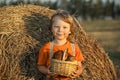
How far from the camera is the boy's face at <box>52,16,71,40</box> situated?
20.1ft

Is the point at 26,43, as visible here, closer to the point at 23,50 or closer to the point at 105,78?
the point at 23,50

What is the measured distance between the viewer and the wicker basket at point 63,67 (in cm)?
595

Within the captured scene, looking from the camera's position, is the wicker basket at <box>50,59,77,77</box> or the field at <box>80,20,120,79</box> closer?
the wicker basket at <box>50,59,77,77</box>

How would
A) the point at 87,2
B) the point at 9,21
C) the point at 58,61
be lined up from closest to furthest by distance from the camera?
the point at 58,61
the point at 9,21
the point at 87,2

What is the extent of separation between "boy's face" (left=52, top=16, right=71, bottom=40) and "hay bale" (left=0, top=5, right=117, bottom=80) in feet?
3.90

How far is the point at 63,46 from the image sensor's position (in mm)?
6273

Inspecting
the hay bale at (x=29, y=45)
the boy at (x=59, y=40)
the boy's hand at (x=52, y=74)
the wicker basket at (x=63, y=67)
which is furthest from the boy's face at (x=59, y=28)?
the hay bale at (x=29, y=45)

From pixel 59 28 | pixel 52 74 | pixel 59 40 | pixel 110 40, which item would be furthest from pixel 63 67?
pixel 110 40

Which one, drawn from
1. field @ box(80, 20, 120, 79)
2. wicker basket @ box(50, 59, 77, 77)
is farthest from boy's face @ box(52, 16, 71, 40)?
field @ box(80, 20, 120, 79)

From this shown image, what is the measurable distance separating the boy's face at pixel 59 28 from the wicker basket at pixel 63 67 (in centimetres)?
39

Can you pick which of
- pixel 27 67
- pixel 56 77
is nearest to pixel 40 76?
pixel 27 67

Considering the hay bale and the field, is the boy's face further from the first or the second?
the field

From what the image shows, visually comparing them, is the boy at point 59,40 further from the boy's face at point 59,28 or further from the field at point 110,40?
the field at point 110,40

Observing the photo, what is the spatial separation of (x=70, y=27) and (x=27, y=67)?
1.29 m
